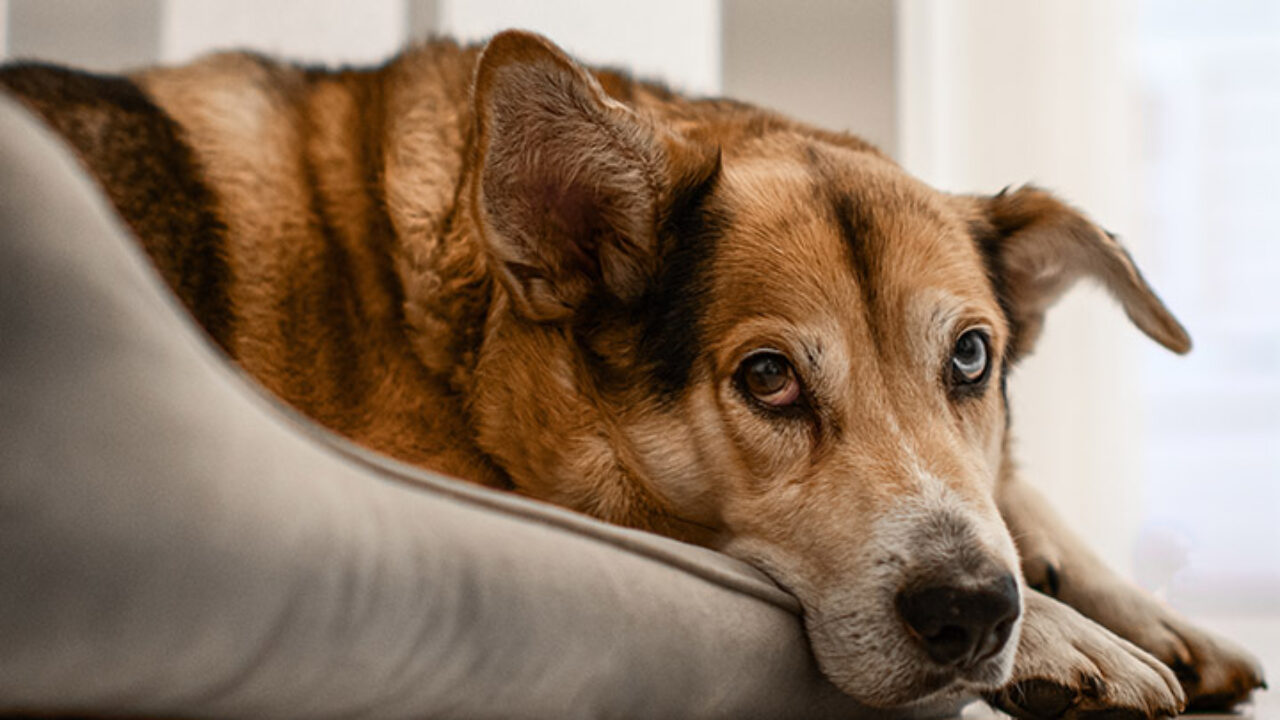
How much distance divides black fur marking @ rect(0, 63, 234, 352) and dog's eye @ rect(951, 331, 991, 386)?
98 centimetres

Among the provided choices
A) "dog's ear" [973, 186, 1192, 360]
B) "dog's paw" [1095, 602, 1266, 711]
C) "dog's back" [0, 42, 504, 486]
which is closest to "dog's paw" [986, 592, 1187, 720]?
"dog's paw" [1095, 602, 1266, 711]

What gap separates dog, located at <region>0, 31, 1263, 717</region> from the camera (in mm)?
1264

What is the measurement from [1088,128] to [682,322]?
11.4 feet

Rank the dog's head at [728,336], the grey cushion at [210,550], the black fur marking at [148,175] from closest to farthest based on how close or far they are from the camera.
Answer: the grey cushion at [210,550] → the dog's head at [728,336] → the black fur marking at [148,175]

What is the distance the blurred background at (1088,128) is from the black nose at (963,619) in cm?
272

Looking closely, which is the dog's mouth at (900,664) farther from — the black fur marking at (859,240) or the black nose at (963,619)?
the black fur marking at (859,240)

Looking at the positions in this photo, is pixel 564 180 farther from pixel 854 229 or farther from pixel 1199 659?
pixel 1199 659

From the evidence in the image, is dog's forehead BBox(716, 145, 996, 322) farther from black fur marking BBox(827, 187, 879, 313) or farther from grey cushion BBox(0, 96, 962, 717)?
grey cushion BBox(0, 96, 962, 717)

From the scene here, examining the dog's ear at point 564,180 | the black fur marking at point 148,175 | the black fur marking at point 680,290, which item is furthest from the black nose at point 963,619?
the black fur marking at point 148,175

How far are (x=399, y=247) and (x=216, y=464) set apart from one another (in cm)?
99

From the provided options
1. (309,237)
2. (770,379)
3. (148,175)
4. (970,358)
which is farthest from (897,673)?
(148,175)

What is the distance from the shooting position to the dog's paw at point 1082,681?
3.96ft

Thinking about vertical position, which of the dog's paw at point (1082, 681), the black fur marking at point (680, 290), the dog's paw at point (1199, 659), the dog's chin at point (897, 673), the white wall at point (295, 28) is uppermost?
the white wall at point (295, 28)

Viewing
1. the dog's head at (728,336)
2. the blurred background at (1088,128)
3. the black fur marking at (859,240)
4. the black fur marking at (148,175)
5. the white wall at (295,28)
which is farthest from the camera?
the blurred background at (1088,128)
